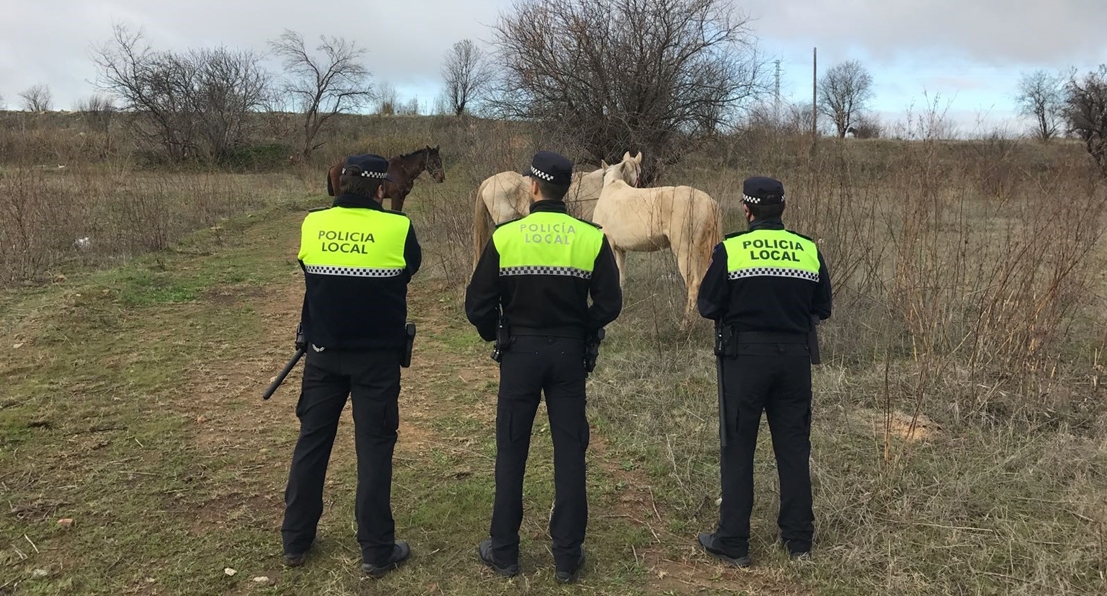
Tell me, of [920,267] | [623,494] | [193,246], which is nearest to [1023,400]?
[920,267]

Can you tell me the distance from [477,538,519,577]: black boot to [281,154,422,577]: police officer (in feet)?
1.37

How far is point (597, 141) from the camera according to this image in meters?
13.8

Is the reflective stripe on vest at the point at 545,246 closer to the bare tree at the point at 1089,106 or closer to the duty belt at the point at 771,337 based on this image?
the duty belt at the point at 771,337

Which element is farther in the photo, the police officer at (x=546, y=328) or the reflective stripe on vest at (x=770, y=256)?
the reflective stripe on vest at (x=770, y=256)

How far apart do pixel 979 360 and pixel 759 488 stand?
247cm

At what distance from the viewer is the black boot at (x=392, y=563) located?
10.1 feet

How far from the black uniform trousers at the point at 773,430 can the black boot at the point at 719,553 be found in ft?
0.09

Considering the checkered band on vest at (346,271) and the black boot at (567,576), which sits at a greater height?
the checkered band on vest at (346,271)

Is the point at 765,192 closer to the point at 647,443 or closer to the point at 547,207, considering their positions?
the point at 547,207

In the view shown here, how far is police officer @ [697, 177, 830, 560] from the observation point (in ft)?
10.3

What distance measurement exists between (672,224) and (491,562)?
4731 mm

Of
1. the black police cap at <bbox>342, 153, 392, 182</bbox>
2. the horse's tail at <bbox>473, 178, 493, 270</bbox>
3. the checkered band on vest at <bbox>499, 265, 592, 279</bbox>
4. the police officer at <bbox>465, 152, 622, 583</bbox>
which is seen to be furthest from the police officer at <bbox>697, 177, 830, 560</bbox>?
the horse's tail at <bbox>473, 178, 493, 270</bbox>

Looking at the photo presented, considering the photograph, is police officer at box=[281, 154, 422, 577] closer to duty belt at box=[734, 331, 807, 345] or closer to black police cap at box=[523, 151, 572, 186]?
black police cap at box=[523, 151, 572, 186]

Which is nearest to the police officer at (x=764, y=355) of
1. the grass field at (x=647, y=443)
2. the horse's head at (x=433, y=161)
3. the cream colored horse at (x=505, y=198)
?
the grass field at (x=647, y=443)
